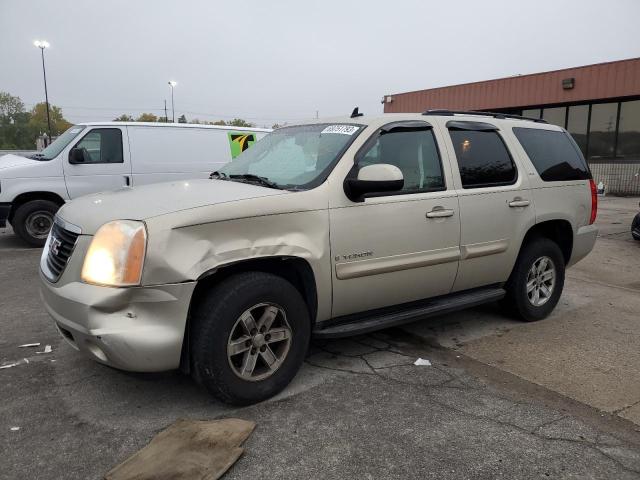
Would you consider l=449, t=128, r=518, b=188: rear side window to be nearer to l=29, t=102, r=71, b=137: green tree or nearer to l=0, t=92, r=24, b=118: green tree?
l=29, t=102, r=71, b=137: green tree

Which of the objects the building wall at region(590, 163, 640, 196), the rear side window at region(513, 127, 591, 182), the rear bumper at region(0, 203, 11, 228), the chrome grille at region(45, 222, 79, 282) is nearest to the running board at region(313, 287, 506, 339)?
Result: the rear side window at region(513, 127, 591, 182)

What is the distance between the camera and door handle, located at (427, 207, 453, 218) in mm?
3749

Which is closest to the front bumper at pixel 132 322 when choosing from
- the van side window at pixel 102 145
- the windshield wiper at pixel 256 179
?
the windshield wiper at pixel 256 179

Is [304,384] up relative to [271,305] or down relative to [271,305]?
down

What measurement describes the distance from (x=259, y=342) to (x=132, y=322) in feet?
2.43

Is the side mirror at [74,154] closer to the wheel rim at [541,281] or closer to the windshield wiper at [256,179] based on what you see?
the windshield wiper at [256,179]

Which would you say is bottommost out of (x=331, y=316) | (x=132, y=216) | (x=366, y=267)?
(x=331, y=316)

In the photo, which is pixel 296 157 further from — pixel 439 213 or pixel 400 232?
pixel 439 213

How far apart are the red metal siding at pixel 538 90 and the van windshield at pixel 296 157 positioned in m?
16.9

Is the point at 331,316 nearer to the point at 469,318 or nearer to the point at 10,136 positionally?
the point at 469,318

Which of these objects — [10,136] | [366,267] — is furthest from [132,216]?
[10,136]

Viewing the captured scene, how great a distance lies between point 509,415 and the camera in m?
3.04

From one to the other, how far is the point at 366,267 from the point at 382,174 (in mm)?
634

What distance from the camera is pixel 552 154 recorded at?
189 inches
